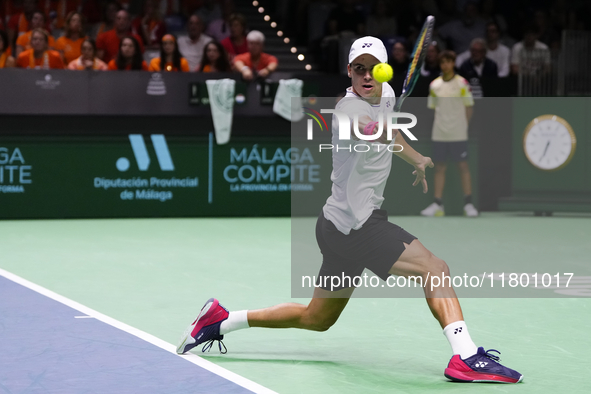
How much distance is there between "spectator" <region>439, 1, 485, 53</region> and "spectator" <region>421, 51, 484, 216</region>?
8.98 feet

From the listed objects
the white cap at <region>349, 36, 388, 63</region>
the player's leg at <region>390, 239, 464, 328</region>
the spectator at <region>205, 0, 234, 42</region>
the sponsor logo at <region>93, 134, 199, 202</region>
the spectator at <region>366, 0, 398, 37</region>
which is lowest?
the sponsor logo at <region>93, 134, 199, 202</region>

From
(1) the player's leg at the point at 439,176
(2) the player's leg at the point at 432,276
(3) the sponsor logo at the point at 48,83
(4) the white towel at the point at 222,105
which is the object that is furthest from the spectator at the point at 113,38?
(2) the player's leg at the point at 432,276

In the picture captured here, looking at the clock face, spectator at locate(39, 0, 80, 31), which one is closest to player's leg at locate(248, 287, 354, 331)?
the clock face

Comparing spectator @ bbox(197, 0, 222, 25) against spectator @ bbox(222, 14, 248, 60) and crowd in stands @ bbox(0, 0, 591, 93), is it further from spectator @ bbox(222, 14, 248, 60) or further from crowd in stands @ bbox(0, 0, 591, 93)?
spectator @ bbox(222, 14, 248, 60)

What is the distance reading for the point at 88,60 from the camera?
1258 centimetres

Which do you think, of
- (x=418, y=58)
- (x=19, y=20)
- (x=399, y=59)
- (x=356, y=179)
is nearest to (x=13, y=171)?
(x=19, y=20)

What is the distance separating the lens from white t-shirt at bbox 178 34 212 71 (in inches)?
554

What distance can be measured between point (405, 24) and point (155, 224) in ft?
22.5

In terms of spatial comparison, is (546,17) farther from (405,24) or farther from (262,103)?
(262,103)

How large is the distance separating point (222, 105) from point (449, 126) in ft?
10.9

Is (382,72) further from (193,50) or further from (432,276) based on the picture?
(193,50)

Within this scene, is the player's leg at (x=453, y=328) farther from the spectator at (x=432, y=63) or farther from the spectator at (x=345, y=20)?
the spectator at (x=345, y=20)

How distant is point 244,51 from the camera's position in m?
14.0

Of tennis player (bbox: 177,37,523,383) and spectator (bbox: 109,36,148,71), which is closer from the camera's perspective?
tennis player (bbox: 177,37,523,383)
